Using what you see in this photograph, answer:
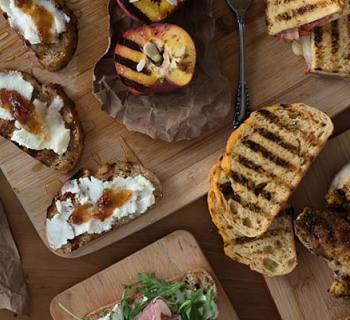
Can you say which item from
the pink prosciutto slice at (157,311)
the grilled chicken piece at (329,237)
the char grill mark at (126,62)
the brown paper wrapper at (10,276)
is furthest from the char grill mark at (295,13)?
the brown paper wrapper at (10,276)

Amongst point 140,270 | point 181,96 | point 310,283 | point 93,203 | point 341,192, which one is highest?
point 181,96

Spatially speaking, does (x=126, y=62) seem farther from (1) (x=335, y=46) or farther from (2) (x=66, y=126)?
(1) (x=335, y=46)

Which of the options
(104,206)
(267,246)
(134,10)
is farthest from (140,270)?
(134,10)

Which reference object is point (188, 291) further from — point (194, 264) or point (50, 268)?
point (50, 268)

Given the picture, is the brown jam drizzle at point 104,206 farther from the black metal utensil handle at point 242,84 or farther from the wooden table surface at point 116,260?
the black metal utensil handle at point 242,84

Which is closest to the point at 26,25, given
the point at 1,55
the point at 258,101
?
the point at 1,55

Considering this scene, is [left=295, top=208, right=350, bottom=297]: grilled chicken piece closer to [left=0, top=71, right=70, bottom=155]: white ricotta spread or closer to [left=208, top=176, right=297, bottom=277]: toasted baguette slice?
[left=208, top=176, right=297, bottom=277]: toasted baguette slice
